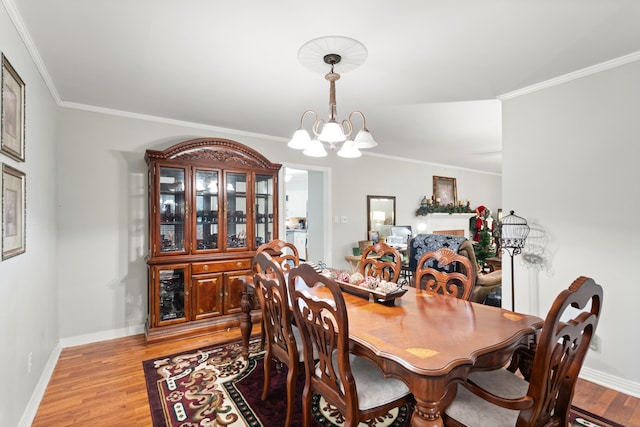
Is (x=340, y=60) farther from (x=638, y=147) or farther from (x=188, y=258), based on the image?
(x=188, y=258)

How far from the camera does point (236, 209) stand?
3846 millimetres

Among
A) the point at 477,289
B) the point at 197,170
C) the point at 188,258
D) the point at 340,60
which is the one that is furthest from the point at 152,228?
the point at 477,289

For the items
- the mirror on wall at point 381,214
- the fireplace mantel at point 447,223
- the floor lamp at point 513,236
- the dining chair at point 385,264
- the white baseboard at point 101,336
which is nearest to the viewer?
the dining chair at point 385,264

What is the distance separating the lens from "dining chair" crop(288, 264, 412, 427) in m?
1.41

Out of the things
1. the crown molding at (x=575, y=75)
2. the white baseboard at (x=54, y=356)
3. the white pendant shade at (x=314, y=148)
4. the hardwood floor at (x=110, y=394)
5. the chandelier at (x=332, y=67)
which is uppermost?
the crown molding at (x=575, y=75)

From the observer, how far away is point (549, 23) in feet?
6.27

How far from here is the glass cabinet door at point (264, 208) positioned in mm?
3990

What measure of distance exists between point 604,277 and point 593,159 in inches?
36.6

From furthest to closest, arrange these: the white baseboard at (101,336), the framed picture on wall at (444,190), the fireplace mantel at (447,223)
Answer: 1. the framed picture on wall at (444,190)
2. the fireplace mantel at (447,223)
3. the white baseboard at (101,336)

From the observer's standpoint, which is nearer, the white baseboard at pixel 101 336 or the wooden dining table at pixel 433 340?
the wooden dining table at pixel 433 340

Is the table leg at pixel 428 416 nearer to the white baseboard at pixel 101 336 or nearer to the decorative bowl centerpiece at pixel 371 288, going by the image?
the decorative bowl centerpiece at pixel 371 288

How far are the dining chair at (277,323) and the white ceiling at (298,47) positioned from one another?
4.67 feet

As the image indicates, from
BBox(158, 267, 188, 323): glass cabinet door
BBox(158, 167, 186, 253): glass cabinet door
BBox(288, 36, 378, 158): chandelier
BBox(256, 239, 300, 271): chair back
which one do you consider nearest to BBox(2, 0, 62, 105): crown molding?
BBox(158, 167, 186, 253): glass cabinet door

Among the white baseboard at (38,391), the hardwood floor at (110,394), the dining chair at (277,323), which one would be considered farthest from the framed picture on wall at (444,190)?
the white baseboard at (38,391)
